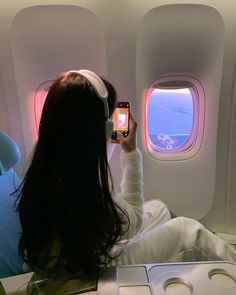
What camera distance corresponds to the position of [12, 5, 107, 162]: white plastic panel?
→ 1541mm

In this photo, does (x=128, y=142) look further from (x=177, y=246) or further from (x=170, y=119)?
(x=170, y=119)

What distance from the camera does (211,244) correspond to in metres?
1.14

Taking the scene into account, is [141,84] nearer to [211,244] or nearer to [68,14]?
[68,14]

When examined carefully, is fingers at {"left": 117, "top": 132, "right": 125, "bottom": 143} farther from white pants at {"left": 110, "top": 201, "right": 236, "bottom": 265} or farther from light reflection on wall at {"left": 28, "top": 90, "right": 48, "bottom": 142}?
light reflection on wall at {"left": 28, "top": 90, "right": 48, "bottom": 142}

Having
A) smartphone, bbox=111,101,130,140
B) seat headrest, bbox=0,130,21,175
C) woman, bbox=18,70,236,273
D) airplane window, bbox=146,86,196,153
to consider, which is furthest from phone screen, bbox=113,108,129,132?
airplane window, bbox=146,86,196,153

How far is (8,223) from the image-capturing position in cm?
115

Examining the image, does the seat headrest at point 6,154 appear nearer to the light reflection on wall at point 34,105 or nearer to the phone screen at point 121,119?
the phone screen at point 121,119

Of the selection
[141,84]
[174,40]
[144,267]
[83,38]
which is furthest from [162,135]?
[144,267]

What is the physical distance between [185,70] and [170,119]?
37 cm

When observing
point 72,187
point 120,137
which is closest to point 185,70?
point 120,137

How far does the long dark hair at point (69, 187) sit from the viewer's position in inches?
35.2

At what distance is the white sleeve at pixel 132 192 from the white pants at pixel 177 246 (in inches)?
4.6

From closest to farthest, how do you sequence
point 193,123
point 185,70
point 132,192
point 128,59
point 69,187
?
point 69,187, point 132,192, point 128,59, point 185,70, point 193,123

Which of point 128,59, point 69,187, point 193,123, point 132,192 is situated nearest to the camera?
point 69,187
